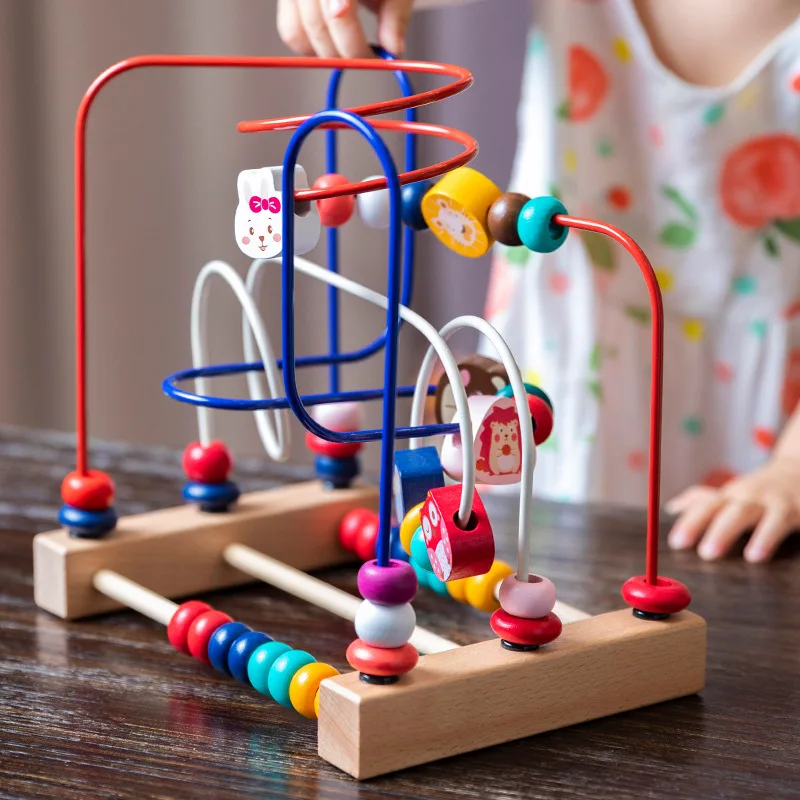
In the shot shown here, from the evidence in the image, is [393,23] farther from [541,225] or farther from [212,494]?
[212,494]

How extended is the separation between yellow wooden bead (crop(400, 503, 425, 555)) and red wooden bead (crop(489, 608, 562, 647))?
0.23 ft

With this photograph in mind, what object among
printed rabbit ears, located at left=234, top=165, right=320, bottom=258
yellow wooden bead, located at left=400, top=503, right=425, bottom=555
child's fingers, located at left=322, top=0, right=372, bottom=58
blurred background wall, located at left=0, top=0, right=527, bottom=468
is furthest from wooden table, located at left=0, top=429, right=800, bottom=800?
blurred background wall, located at left=0, top=0, right=527, bottom=468

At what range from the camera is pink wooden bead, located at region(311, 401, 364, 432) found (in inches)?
36.9

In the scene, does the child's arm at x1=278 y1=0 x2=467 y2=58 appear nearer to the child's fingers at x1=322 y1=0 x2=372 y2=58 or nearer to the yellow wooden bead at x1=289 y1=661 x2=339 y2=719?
the child's fingers at x1=322 y1=0 x2=372 y2=58

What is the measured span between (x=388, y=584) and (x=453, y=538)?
4cm

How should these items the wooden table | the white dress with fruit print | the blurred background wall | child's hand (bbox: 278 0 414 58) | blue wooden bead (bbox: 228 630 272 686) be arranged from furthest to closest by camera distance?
the blurred background wall < the white dress with fruit print < child's hand (bbox: 278 0 414 58) < blue wooden bead (bbox: 228 630 272 686) < the wooden table

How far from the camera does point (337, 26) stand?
2.67 feet

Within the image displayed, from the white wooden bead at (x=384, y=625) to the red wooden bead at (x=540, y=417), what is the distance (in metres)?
0.15

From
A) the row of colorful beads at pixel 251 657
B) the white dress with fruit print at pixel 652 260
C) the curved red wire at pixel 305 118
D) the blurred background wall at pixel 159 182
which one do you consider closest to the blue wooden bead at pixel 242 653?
the row of colorful beads at pixel 251 657

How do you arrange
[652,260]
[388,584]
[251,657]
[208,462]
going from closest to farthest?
[388,584], [251,657], [208,462], [652,260]

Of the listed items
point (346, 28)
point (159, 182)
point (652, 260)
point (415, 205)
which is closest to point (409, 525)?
point (415, 205)

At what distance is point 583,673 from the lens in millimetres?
680

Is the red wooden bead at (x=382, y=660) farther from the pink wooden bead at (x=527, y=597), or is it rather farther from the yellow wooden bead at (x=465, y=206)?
the yellow wooden bead at (x=465, y=206)

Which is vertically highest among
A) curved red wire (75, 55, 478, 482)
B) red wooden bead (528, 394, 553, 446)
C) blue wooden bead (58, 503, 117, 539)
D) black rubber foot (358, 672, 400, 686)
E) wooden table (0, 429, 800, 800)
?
curved red wire (75, 55, 478, 482)
